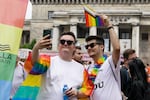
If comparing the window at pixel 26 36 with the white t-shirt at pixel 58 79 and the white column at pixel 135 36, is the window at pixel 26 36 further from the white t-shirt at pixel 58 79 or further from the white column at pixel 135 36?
the white t-shirt at pixel 58 79

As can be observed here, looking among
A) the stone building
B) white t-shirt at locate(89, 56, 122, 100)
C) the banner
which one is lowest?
white t-shirt at locate(89, 56, 122, 100)

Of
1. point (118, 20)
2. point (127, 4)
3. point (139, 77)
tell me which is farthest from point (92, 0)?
point (139, 77)

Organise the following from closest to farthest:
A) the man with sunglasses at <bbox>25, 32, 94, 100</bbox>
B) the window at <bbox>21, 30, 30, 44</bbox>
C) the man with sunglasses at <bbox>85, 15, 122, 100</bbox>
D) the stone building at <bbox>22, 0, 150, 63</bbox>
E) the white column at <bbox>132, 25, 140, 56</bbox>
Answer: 1. the man with sunglasses at <bbox>25, 32, 94, 100</bbox>
2. the man with sunglasses at <bbox>85, 15, 122, 100</bbox>
3. the white column at <bbox>132, 25, 140, 56</bbox>
4. the stone building at <bbox>22, 0, 150, 63</bbox>
5. the window at <bbox>21, 30, 30, 44</bbox>

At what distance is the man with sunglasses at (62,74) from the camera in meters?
4.64

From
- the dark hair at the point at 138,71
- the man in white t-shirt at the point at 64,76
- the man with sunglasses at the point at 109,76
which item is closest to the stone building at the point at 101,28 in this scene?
the dark hair at the point at 138,71

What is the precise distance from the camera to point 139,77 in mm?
5676

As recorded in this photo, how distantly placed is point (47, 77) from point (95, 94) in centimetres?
68

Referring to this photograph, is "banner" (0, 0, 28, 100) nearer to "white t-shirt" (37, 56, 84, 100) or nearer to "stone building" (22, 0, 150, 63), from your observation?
"white t-shirt" (37, 56, 84, 100)

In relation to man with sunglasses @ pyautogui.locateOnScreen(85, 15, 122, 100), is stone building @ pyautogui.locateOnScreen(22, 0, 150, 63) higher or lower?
higher

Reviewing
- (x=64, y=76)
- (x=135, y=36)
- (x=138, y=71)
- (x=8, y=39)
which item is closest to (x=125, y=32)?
(x=135, y=36)

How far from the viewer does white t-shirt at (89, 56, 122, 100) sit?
5.03 m

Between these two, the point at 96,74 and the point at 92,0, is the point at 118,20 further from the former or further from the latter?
the point at 96,74

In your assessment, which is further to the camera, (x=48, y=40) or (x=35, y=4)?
(x=35, y=4)

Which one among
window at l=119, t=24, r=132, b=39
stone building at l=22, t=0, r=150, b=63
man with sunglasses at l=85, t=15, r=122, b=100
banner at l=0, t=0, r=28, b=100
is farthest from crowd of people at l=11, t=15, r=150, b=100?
window at l=119, t=24, r=132, b=39
